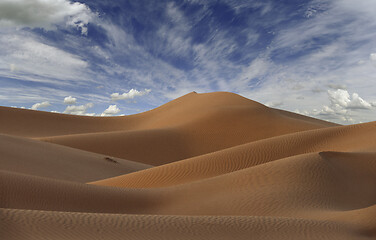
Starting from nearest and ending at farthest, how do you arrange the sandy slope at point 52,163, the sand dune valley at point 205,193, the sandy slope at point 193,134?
the sand dune valley at point 205,193 < the sandy slope at point 52,163 < the sandy slope at point 193,134

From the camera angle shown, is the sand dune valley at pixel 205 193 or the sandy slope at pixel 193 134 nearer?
the sand dune valley at pixel 205 193

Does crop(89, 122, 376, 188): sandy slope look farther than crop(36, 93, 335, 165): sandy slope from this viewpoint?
No

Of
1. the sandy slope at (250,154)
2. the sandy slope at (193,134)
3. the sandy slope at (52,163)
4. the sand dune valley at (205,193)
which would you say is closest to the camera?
the sand dune valley at (205,193)

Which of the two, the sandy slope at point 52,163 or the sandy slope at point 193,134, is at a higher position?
the sandy slope at point 193,134

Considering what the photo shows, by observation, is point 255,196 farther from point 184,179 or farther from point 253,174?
point 184,179

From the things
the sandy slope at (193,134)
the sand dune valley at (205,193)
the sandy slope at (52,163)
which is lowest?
the sand dune valley at (205,193)

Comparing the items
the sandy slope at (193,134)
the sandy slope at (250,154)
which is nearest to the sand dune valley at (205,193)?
the sandy slope at (250,154)

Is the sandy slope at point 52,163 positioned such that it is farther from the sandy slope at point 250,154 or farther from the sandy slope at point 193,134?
the sandy slope at point 193,134

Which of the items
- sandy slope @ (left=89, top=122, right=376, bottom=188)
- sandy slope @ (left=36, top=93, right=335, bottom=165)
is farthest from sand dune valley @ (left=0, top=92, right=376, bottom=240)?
sandy slope @ (left=36, top=93, right=335, bottom=165)

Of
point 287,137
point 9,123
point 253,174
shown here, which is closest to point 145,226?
point 253,174

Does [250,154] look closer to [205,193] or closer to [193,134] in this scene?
[205,193]

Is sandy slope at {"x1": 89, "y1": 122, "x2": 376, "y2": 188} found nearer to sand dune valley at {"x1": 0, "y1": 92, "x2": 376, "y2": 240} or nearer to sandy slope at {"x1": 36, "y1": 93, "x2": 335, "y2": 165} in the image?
sand dune valley at {"x1": 0, "y1": 92, "x2": 376, "y2": 240}

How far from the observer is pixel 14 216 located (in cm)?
397

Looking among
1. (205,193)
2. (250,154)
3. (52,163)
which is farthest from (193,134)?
(205,193)
